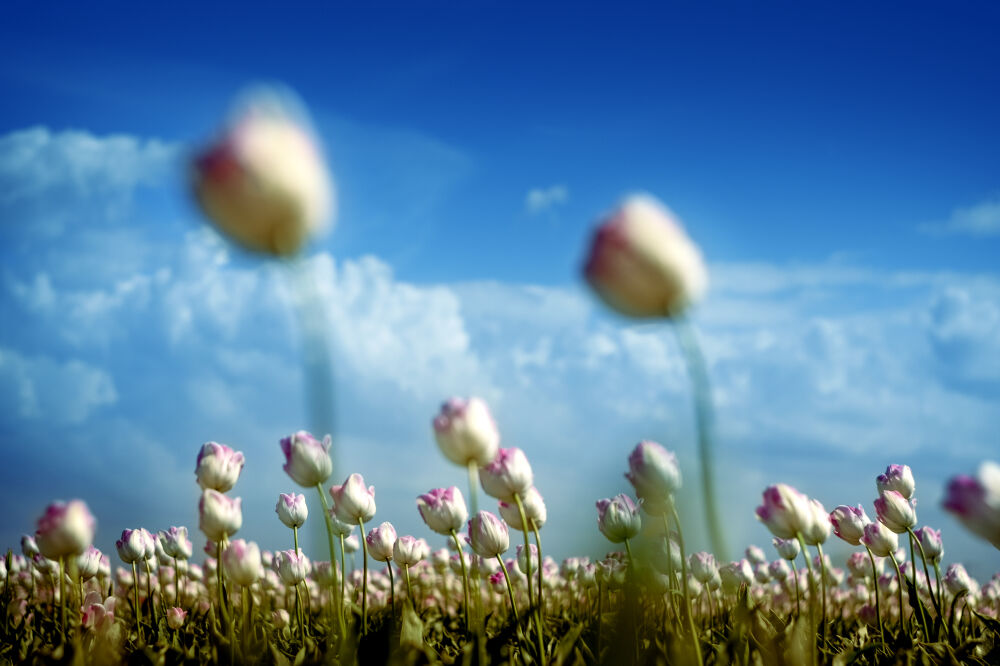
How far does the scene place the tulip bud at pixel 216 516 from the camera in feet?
8.75

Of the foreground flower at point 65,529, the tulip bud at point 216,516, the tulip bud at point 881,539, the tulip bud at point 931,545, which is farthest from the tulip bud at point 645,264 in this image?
the tulip bud at point 931,545

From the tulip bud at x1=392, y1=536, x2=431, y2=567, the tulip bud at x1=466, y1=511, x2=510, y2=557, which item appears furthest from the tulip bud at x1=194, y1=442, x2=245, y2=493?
the tulip bud at x1=392, y1=536, x2=431, y2=567

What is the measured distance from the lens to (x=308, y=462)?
108 inches

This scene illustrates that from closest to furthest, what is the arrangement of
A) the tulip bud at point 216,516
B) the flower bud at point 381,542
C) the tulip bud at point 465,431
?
1. the tulip bud at point 465,431
2. the tulip bud at point 216,516
3. the flower bud at point 381,542

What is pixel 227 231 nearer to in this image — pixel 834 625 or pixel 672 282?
pixel 672 282

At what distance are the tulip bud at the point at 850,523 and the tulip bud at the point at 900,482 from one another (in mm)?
190

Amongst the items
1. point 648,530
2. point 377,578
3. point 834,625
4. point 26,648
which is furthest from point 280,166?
point 377,578

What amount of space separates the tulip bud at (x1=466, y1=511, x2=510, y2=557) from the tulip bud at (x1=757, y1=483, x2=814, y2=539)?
1.13 metres

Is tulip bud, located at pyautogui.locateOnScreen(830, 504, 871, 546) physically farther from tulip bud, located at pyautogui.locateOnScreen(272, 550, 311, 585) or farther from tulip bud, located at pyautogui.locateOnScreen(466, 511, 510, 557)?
tulip bud, located at pyautogui.locateOnScreen(272, 550, 311, 585)

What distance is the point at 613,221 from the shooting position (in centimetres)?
196

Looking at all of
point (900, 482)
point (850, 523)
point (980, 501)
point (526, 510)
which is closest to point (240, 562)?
point (526, 510)

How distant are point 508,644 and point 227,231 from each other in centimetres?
226

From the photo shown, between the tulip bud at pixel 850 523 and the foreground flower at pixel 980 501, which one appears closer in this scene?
the foreground flower at pixel 980 501

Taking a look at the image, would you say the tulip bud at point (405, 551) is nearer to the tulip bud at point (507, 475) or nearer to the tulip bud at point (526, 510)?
the tulip bud at point (526, 510)
